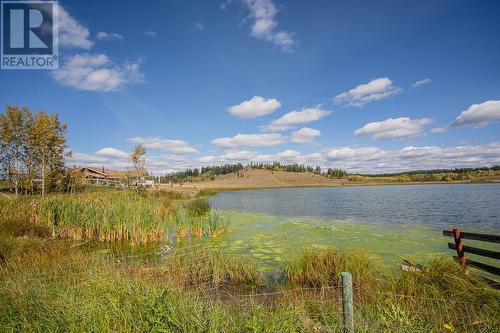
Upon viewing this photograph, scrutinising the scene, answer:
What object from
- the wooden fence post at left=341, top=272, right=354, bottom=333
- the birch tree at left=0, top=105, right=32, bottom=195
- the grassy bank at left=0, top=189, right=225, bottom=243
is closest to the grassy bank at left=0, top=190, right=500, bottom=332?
the wooden fence post at left=341, top=272, right=354, bottom=333

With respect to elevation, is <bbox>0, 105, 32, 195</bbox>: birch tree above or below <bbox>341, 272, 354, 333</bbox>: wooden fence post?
above

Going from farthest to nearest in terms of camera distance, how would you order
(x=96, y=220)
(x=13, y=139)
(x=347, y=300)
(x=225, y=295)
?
(x=13, y=139), (x=96, y=220), (x=225, y=295), (x=347, y=300)

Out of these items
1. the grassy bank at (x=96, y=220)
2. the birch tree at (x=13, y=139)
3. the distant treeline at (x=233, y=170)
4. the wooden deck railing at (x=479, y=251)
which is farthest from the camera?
the distant treeline at (x=233, y=170)

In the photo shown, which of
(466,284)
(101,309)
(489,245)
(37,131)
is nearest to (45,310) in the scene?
(101,309)

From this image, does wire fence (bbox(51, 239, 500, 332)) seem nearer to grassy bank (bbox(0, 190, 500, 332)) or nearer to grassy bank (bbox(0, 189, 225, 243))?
grassy bank (bbox(0, 190, 500, 332))

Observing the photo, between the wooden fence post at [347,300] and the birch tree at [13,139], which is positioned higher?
the birch tree at [13,139]

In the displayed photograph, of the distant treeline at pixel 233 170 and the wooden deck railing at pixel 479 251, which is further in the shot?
the distant treeline at pixel 233 170

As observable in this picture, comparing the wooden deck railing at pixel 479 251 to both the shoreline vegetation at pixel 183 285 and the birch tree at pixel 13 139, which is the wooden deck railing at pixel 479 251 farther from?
the birch tree at pixel 13 139

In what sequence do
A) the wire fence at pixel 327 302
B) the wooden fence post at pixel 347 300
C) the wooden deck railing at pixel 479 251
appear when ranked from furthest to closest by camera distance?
the wooden deck railing at pixel 479 251
the wire fence at pixel 327 302
the wooden fence post at pixel 347 300

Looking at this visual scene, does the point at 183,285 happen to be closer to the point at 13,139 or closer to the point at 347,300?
the point at 347,300

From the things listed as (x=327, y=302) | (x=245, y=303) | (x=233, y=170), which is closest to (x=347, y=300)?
(x=327, y=302)

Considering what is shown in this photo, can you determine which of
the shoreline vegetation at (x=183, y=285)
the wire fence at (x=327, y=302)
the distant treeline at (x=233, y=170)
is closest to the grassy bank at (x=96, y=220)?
the shoreline vegetation at (x=183, y=285)

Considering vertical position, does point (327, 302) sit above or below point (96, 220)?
below

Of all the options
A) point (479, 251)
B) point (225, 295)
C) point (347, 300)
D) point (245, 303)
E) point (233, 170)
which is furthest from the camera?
point (233, 170)
